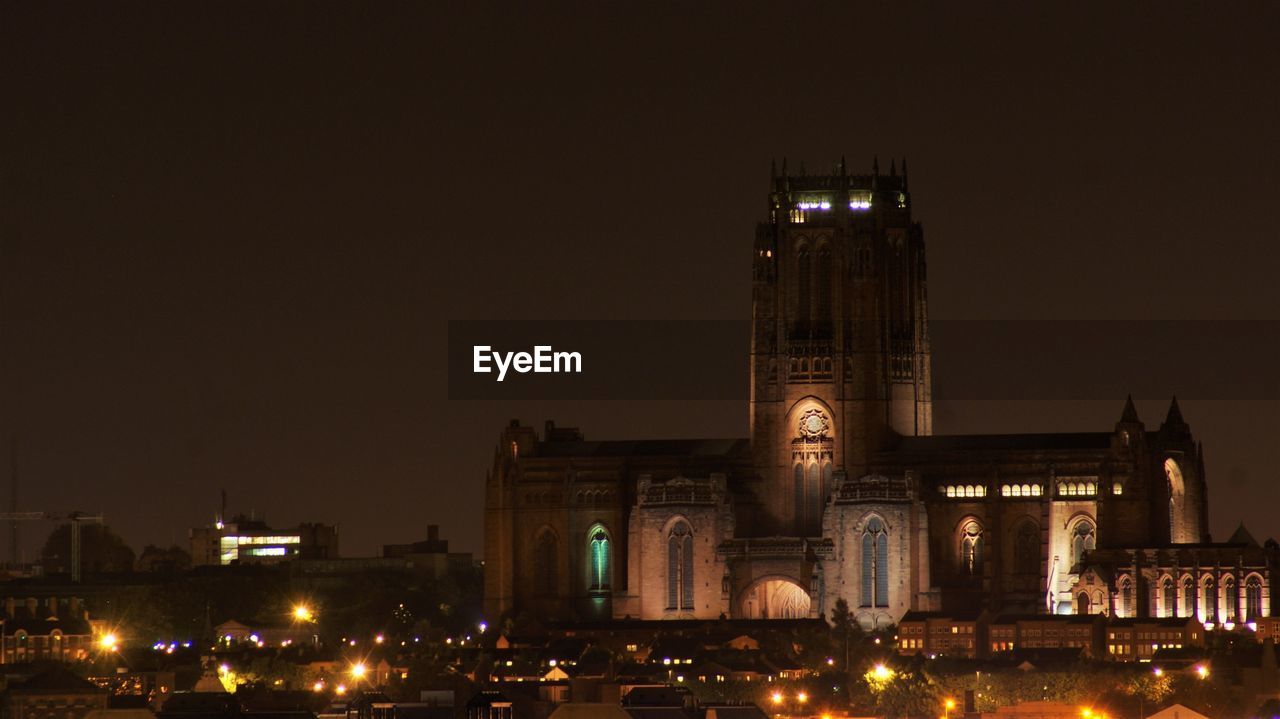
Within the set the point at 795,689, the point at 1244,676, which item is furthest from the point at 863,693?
the point at 1244,676

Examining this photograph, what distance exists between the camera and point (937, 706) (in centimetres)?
18325

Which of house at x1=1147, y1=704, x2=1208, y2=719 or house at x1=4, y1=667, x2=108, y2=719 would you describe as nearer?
house at x1=1147, y1=704, x2=1208, y2=719

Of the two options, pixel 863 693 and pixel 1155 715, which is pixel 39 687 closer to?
pixel 863 693

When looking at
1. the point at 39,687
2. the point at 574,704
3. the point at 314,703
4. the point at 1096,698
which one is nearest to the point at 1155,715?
the point at 1096,698

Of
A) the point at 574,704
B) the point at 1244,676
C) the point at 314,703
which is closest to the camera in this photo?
the point at 574,704

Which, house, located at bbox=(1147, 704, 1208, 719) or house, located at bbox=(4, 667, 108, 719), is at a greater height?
house, located at bbox=(4, 667, 108, 719)

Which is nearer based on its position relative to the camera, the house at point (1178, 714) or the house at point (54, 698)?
the house at point (1178, 714)

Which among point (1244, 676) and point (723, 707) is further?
point (1244, 676)

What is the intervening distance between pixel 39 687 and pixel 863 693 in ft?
143

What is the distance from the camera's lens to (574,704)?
162 metres

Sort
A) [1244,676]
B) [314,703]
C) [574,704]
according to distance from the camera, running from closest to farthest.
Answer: [574,704] → [314,703] → [1244,676]

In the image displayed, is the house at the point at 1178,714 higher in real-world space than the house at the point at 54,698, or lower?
lower

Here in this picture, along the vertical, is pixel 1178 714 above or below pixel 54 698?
below

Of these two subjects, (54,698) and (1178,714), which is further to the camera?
(54,698)
